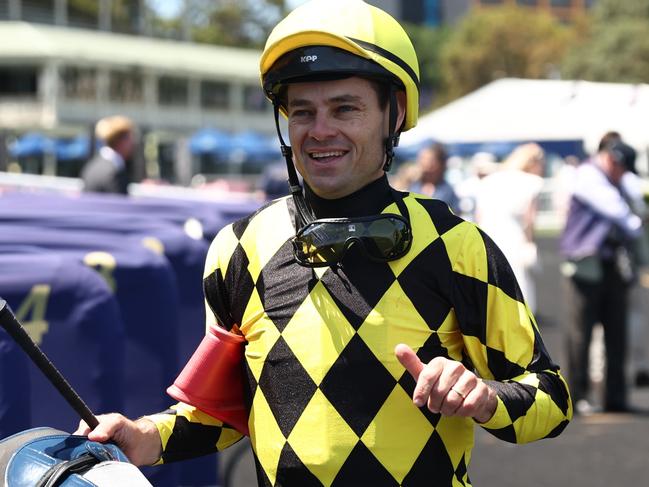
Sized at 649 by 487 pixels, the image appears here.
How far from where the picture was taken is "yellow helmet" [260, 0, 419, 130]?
2.51 meters

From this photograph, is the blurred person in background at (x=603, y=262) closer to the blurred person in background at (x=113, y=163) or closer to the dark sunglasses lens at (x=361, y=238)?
the blurred person in background at (x=113, y=163)

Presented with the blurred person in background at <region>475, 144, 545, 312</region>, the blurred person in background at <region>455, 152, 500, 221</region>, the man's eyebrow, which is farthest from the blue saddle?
the blurred person in background at <region>455, 152, 500, 221</region>

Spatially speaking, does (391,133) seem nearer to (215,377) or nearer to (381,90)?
(381,90)

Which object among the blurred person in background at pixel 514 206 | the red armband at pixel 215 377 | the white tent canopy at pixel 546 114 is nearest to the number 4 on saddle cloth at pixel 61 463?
the red armband at pixel 215 377

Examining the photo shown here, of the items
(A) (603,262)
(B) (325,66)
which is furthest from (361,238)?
(A) (603,262)

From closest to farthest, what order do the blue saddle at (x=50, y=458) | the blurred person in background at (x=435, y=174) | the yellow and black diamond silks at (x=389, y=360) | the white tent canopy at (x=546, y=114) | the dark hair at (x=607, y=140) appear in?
the blue saddle at (x=50, y=458)
the yellow and black diamond silks at (x=389, y=360)
the dark hair at (x=607, y=140)
the blurred person in background at (x=435, y=174)
the white tent canopy at (x=546, y=114)

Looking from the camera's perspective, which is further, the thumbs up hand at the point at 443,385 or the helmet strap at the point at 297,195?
the helmet strap at the point at 297,195

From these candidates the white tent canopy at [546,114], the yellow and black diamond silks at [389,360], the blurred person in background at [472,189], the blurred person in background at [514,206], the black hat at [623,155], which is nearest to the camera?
the yellow and black diamond silks at [389,360]

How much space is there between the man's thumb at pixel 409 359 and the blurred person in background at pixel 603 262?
6094mm

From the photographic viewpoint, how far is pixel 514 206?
30.9 ft

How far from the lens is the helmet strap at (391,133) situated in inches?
103

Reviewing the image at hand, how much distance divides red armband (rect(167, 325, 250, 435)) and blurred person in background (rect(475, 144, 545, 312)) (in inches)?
268

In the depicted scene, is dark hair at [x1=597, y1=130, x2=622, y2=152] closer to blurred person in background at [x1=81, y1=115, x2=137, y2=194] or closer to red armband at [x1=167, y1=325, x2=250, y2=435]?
blurred person in background at [x1=81, y1=115, x2=137, y2=194]

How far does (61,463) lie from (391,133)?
3.21 ft
